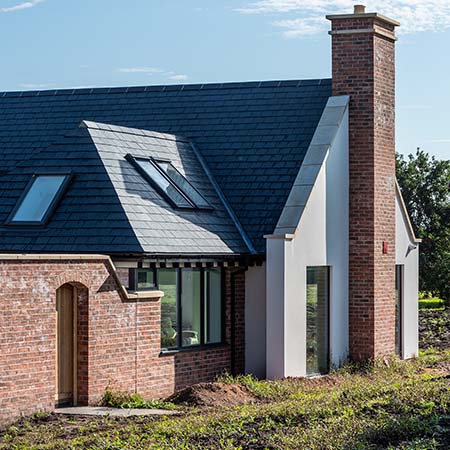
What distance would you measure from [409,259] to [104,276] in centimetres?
1022

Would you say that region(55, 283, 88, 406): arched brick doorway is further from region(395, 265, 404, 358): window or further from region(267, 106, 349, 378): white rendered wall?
region(395, 265, 404, 358): window

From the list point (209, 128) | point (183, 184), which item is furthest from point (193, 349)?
point (209, 128)

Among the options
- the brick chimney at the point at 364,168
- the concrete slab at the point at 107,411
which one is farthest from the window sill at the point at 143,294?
the brick chimney at the point at 364,168

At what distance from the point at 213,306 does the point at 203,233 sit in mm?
1415

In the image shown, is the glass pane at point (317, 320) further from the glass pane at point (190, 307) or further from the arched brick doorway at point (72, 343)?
the arched brick doorway at point (72, 343)

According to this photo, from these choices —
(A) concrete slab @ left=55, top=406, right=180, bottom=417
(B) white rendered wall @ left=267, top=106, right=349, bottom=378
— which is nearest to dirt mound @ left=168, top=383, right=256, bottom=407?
(A) concrete slab @ left=55, top=406, right=180, bottom=417

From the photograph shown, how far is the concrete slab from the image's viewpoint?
1689 cm

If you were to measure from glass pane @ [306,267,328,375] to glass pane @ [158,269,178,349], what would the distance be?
10.2ft

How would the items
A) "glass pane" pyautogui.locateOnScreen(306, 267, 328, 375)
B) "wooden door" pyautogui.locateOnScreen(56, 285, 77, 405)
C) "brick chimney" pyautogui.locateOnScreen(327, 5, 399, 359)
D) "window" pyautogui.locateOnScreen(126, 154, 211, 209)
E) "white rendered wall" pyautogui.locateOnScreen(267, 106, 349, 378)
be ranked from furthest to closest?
1. "brick chimney" pyautogui.locateOnScreen(327, 5, 399, 359)
2. "glass pane" pyautogui.locateOnScreen(306, 267, 328, 375)
3. "window" pyautogui.locateOnScreen(126, 154, 211, 209)
4. "white rendered wall" pyautogui.locateOnScreen(267, 106, 349, 378)
5. "wooden door" pyautogui.locateOnScreen(56, 285, 77, 405)

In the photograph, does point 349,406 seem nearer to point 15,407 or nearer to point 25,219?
point 15,407

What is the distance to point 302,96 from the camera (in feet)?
81.4

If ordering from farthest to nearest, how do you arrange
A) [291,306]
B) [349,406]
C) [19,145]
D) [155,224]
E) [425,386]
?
[19,145] < [291,306] < [155,224] < [425,386] < [349,406]

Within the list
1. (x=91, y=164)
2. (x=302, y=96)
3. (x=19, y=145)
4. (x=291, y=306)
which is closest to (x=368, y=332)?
(x=291, y=306)

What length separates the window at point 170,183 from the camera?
69.8 feet
